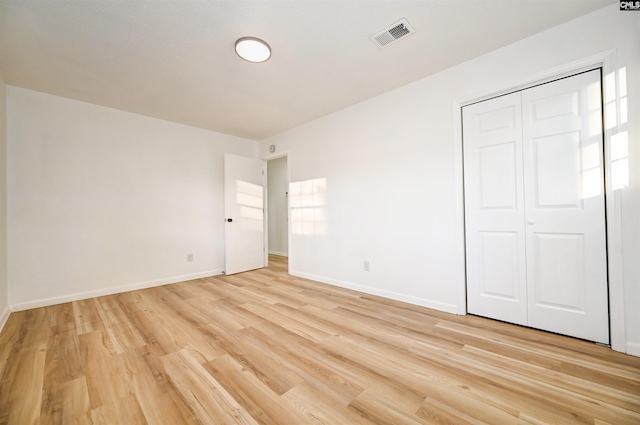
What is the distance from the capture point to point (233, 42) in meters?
2.06

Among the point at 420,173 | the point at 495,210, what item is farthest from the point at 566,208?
the point at 420,173

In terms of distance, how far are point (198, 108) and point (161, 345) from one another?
2.91 m

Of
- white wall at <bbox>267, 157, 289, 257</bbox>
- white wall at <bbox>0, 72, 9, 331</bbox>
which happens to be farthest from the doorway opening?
white wall at <bbox>0, 72, 9, 331</bbox>

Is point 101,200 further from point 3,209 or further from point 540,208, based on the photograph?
point 540,208

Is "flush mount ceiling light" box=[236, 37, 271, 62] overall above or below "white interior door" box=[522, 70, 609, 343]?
above

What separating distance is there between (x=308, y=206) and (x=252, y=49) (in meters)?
2.29

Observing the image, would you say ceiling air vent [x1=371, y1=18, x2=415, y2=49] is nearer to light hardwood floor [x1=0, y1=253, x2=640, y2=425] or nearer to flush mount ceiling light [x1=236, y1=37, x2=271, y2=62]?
flush mount ceiling light [x1=236, y1=37, x2=271, y2=62]

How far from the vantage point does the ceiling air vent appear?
1908mm

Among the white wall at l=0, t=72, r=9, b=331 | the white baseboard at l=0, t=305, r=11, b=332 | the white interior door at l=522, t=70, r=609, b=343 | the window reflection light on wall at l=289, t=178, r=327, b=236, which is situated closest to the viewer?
the white interior door at l=522, t=70, r=609, b=343

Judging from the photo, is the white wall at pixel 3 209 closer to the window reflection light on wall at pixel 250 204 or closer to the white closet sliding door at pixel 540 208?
the window reflection light on wall at pixel 250 204

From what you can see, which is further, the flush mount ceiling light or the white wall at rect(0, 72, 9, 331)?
the white wall at rect(0, 72, 9, 331)

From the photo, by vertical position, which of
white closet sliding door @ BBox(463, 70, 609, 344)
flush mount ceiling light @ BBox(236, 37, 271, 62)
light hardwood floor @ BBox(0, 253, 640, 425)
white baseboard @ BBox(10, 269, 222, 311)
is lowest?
light hardwood floor @ BBox(0, 253, 640, 425)

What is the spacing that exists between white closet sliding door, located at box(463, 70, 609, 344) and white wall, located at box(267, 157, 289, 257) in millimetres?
4536

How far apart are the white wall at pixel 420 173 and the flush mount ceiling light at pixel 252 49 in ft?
4.85
